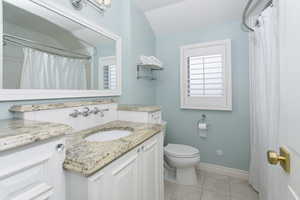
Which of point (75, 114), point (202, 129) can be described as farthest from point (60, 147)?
point (202, 129)

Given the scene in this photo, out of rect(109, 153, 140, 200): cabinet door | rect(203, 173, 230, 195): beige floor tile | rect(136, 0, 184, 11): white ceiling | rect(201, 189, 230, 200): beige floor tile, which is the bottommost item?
rect(201, 189, 230, 200): beige floor tile

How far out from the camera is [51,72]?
3.72ft

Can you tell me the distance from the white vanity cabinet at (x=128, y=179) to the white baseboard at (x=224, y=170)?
105 cm

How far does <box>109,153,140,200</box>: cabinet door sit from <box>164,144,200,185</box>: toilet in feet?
2.90

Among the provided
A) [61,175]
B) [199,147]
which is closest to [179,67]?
[199,147]

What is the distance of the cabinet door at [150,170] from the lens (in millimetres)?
1117

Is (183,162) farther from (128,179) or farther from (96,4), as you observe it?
(96,4)

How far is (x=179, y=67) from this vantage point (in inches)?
92.5

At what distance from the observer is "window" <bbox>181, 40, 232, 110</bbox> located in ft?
6.68

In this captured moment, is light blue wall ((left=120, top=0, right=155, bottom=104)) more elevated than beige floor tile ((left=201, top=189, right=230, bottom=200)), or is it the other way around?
light blue wall ((left=120, top=0, right=155, bottom=104))

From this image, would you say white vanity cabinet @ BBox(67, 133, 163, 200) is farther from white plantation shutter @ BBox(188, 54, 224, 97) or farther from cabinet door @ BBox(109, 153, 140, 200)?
white plantation shutter @ BBox(188, 54, 224, 97)

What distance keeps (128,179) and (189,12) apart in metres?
2.18

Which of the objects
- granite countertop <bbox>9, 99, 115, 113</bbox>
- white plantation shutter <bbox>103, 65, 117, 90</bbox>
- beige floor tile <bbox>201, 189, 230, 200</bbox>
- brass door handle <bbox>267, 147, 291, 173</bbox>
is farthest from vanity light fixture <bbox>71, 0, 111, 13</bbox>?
beige floor tile <bbox>201, 189, 230, 200</bbox>

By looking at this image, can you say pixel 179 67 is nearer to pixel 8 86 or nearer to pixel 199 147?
pixel 199 147
